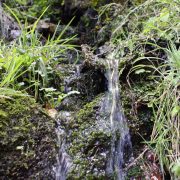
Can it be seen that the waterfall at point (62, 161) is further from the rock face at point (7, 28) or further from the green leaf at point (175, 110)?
the rock face at point (7, 28)

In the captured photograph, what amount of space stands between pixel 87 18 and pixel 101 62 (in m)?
1.68

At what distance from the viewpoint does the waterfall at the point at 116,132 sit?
1.91 meters

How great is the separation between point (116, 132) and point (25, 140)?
65cm

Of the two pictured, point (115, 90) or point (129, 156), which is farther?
point (115, 90)

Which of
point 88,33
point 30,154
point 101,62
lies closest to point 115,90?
point 101,62

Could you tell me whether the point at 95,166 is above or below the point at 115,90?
below

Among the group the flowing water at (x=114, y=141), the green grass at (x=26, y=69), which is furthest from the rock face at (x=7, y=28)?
the flowing water at (x=114, y=141)

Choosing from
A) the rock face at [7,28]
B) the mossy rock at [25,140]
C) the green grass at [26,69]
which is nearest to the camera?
the mossy rock at [25,140]

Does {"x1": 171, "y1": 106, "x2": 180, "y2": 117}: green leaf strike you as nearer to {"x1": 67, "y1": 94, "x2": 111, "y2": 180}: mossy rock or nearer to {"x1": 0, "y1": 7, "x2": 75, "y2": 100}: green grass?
{"x1": 67, "y1": 94, "x2": 111, "y2": 180}: mossy rock

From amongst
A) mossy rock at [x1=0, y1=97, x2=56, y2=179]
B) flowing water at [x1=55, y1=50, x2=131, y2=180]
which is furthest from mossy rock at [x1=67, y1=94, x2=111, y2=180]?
mossy rock at [x1=0, y1=97, x2=56, y2=179]

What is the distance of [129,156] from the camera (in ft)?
6.63

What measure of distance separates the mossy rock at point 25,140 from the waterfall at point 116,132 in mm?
423

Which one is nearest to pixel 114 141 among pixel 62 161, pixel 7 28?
pixel 62 161

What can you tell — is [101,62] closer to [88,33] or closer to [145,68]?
[145,68]
